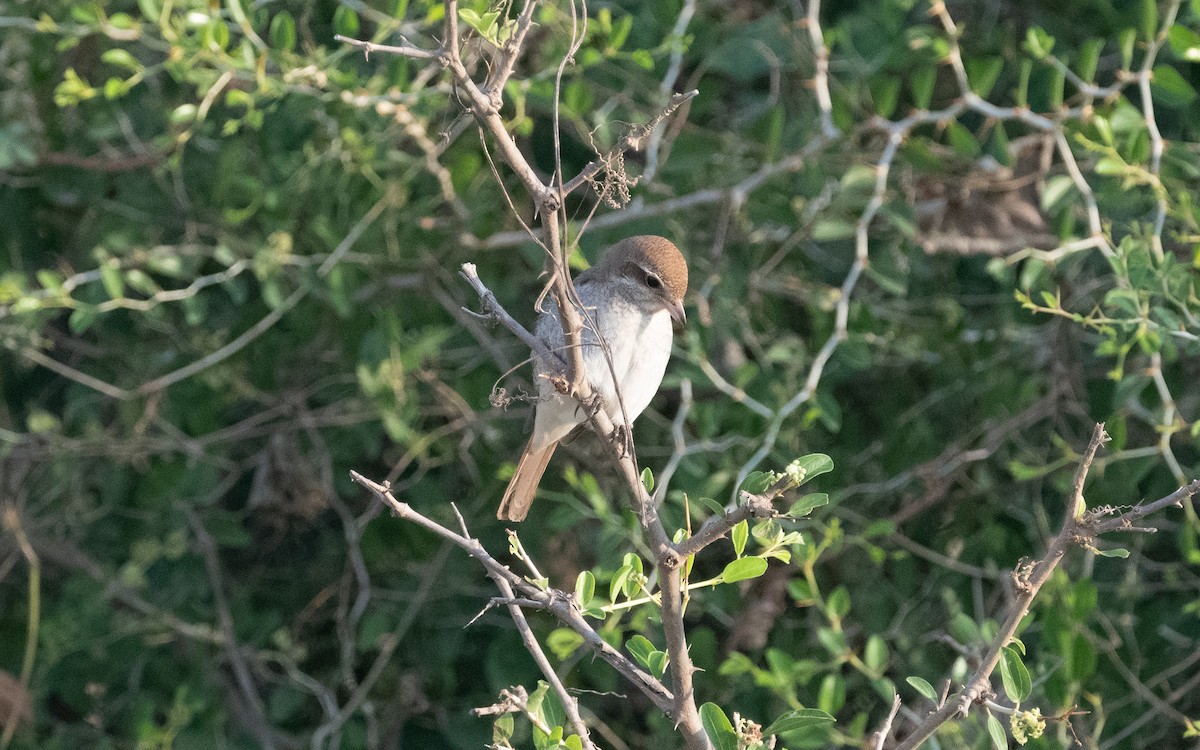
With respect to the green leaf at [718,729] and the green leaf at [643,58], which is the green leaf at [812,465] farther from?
the green leaf at [643,58]

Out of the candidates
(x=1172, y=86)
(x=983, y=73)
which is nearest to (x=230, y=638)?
(x=983, y=73)

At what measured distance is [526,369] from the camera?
4.40 m

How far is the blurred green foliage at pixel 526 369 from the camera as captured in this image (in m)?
4.07

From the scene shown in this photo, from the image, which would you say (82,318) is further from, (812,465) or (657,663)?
(812,465)

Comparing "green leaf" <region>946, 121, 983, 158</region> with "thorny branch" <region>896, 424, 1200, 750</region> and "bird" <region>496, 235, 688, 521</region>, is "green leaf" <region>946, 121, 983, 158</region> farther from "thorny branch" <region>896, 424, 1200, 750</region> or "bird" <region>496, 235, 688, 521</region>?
"thorny branch" <region>896, 424, 1200, 750</region>

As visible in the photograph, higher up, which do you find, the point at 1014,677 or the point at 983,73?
the point at 1014,677

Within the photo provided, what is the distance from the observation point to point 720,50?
462cm

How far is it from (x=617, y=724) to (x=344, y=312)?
6.20 ft

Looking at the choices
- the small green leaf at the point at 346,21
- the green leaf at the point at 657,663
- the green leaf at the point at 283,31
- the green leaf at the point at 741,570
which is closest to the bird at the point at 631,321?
the green leaf at the point at 657,663

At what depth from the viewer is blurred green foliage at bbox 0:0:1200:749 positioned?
13.4 ft

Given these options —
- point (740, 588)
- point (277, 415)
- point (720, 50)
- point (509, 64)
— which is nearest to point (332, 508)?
point (277, 415)

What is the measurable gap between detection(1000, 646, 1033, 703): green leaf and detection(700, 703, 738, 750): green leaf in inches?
17.7

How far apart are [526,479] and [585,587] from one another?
1.26 m

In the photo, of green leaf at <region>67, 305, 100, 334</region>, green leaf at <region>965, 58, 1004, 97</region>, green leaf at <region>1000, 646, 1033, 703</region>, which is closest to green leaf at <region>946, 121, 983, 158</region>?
green leaf at <region>965, 58, 1004, 97</region>
